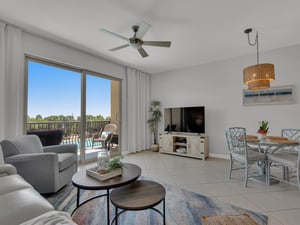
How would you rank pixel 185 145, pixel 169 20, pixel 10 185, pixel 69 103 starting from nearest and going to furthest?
pixel 10 185 → pixel 169 20 → pixel 69 103 → pixel 185 145

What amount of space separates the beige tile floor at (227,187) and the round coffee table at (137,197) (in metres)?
1.09

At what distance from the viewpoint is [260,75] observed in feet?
7.95

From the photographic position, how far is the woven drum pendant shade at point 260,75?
2406mm

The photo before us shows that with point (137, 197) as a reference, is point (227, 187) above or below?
below

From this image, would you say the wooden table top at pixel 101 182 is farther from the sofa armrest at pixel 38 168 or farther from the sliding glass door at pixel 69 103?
the sliding glass door at pixel 69 103

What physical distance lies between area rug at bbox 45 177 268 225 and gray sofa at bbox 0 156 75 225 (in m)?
0.76

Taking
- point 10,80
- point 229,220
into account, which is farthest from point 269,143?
point 10,80

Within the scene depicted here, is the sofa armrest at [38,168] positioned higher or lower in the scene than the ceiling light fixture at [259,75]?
lower

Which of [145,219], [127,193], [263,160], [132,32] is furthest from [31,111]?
[263,160]

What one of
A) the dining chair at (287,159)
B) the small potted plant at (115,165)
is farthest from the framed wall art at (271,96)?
the small potted plant at (115,165)

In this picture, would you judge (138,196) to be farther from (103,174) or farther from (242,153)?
(242,153)

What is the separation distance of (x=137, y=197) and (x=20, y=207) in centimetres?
89

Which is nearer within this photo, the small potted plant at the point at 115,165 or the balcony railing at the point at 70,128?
the small potted plant at the point at 115,165

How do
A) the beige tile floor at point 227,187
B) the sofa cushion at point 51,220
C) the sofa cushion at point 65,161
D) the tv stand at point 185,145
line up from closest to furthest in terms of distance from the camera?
the sofa cushion at point 51,220
the beige tile floor at point 227,187
the sofa cushion at point 65,161
the tv stand at point 185,145
